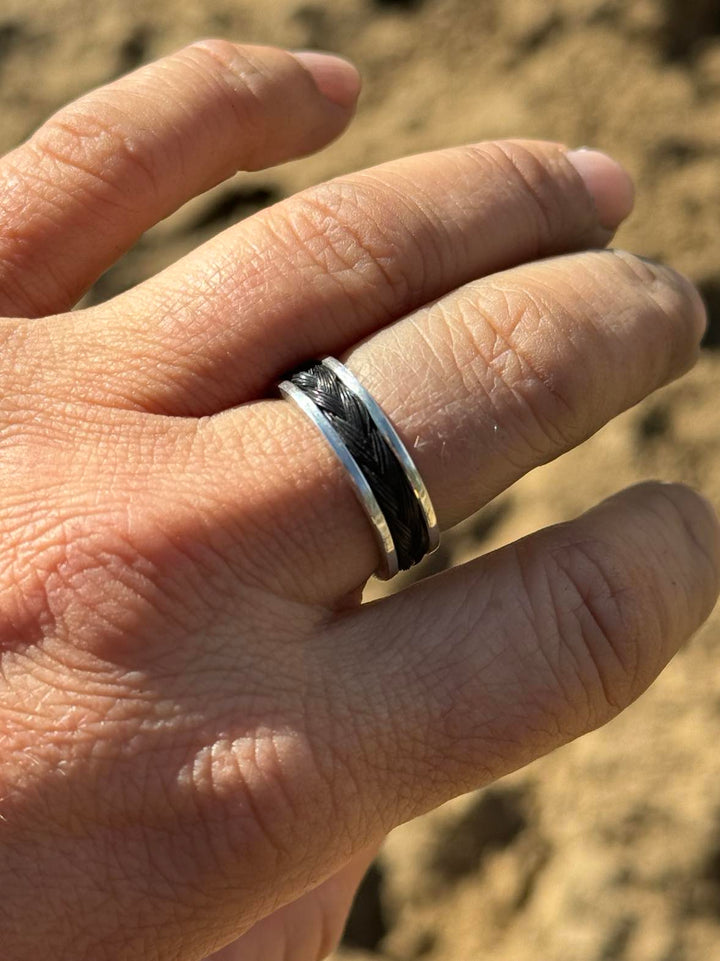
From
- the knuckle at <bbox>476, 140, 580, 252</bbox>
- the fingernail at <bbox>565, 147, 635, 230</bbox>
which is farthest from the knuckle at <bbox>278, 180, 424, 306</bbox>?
the fingernail at <bbox>565, 147, 635, 230</bbox>

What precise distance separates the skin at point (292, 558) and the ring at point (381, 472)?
22 mm

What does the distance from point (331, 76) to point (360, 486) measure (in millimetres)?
667

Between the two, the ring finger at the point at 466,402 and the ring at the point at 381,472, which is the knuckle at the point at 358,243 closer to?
the ring finger at the point at 466,402

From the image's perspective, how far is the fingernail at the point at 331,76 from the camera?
1503 millimetres

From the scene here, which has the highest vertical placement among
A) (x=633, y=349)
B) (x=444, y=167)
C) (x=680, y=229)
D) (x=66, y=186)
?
(x=66, y=186)

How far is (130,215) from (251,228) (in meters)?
0.21

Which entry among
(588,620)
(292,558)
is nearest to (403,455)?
(292,558)

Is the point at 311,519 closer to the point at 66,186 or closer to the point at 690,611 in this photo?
the point at 690,611

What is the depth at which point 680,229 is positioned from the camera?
212 cm

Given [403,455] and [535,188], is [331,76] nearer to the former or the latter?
[535,188]

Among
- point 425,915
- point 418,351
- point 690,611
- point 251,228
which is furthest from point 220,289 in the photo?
point 425,915

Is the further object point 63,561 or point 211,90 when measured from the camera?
point 211,90

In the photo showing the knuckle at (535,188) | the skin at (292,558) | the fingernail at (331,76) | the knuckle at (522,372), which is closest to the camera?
the skin at (292,558)

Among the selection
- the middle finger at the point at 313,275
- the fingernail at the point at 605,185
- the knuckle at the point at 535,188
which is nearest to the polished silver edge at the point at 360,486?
the middle finger at the point at 313,275
